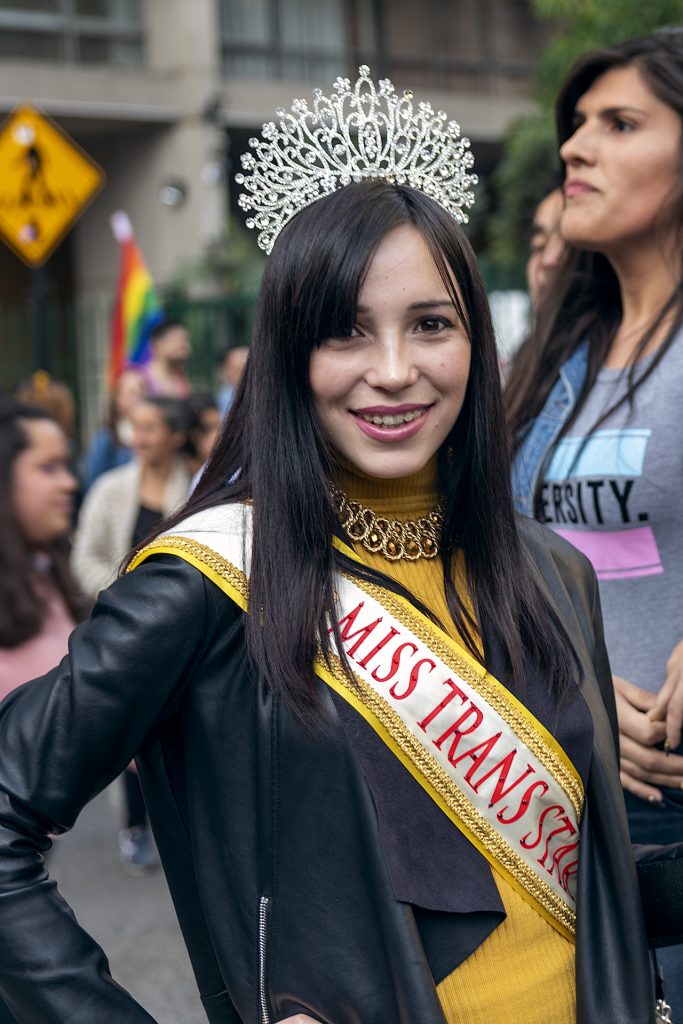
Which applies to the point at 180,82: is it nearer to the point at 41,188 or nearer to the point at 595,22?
the point at 595,22

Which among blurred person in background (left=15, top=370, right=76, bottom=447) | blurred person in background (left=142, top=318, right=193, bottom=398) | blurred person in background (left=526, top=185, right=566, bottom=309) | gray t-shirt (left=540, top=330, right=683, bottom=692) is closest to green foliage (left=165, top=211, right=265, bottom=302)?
blurred person in background (left=142, top=318, right=193, bottom=398)

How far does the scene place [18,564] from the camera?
4.29m

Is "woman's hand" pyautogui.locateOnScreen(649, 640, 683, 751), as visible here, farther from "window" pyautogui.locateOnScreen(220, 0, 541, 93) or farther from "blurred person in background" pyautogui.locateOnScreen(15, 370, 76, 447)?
"window" pyautogui.locateOnScreen(220, 0, 541, 93)

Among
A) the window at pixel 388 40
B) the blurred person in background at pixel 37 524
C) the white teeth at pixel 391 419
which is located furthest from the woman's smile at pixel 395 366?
the window at pixel 388 40

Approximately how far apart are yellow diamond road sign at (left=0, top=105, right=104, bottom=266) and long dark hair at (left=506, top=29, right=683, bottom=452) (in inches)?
220

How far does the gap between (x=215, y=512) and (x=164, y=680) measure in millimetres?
252

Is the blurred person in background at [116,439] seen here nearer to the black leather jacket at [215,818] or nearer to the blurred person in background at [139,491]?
the blurred person in background at [139,491]

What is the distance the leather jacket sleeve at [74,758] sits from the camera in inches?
68.4

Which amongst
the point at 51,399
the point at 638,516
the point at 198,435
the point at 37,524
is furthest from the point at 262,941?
the point at 51,399

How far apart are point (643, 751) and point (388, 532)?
790mm

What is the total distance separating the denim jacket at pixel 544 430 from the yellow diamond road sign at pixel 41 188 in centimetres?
577

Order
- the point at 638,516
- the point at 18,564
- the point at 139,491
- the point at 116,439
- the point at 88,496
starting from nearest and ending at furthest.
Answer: the point at 638,516
the point at 18,564
the point at 139,491
the point at 88,496
the point at 116,439

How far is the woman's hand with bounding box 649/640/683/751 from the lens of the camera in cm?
250

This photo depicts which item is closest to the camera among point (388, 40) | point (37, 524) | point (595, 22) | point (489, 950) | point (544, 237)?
point (489, 950)
